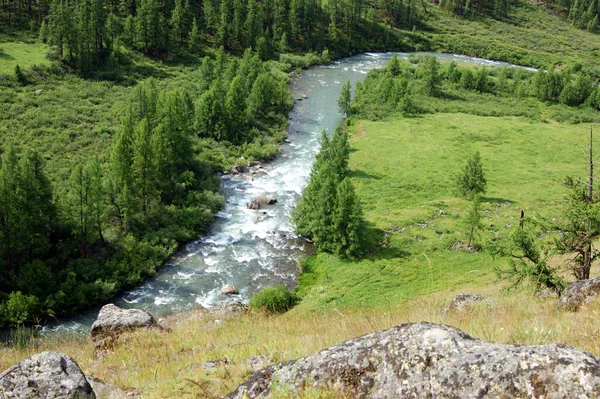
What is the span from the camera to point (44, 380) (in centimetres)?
734

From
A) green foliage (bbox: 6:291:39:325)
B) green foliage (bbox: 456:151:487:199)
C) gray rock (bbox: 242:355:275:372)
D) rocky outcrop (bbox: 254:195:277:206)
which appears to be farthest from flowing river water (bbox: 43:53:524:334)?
gray rock (bbox: 242:355:275:372)

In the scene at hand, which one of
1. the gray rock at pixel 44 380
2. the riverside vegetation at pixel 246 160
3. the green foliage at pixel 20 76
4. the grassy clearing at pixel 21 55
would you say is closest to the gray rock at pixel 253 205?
the riverside vegetation at pixel 246 160

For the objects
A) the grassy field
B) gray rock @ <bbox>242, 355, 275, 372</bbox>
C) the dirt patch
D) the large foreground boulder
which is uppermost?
the grassy field

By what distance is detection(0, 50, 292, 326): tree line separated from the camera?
38.2 meters

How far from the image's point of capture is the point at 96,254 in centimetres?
4356

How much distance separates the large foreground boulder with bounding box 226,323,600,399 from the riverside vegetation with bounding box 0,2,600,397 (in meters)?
1.71

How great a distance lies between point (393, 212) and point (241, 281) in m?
20.9

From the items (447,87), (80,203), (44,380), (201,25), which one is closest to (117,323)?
(44,380)

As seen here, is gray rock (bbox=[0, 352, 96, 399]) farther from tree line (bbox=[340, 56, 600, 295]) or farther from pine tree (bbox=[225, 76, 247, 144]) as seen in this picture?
pine tree (bbox=[225, 76, 247, 144])

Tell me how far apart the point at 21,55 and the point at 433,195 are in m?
75.8

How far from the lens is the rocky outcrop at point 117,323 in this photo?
1504 centimetres

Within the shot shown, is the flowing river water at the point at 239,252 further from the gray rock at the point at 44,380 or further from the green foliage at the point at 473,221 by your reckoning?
the gray rock at the point at 44,380

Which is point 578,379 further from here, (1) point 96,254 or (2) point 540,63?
(2) point 540,63

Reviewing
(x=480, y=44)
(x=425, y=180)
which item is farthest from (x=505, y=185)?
(x=480, y=44)
